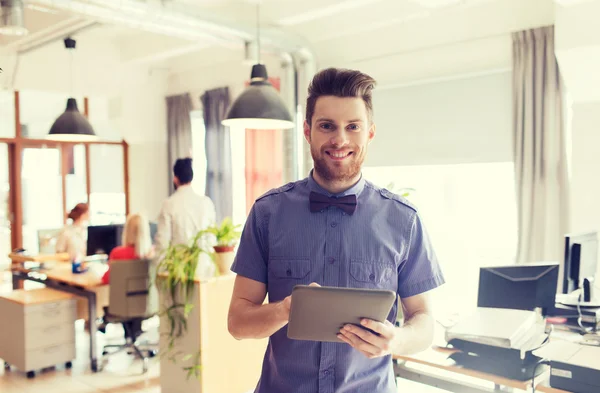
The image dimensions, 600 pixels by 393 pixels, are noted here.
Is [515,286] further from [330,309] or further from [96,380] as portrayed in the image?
[96,380]

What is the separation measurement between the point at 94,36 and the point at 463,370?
645 cm

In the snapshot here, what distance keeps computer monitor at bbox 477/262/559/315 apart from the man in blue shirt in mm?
1327

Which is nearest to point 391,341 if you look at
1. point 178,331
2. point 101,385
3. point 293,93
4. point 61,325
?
point 178,331

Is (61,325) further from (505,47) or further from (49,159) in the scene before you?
(505,47)

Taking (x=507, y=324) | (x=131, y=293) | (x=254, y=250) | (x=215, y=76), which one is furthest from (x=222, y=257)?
(x=215, y=76)

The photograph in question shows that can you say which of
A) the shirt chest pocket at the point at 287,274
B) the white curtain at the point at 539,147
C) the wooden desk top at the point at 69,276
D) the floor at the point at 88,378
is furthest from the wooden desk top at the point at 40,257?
the shirt chest pocket at the point at 287,274

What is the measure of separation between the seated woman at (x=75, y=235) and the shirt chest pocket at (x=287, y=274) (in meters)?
4.48

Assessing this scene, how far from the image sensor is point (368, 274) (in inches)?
56.8

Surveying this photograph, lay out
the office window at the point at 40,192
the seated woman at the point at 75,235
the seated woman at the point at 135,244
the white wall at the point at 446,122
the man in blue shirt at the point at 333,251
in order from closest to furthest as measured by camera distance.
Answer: the man in blue shirt at the point at 333,251 < the seated woman at the point at 135,244 < the white wall at the point at 446,122 < the seated woman at the point at 75,235 < the office window at the point at 40,192

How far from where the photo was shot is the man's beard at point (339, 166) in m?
1.43

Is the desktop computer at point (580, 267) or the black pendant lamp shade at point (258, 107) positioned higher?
the black pendant lamp shade at point (258, 107)

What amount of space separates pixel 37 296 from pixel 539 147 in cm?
446

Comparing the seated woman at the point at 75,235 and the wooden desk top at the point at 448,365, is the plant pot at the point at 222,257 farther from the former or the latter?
the seated woman at the point at 75,235

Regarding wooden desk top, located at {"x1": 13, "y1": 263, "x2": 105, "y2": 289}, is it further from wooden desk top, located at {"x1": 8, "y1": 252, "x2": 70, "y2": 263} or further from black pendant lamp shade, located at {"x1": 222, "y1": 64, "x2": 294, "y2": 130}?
black pendant lamp shade, located at {"x1": 222, "y1": 64, "x2": 294, "y2": 130}
